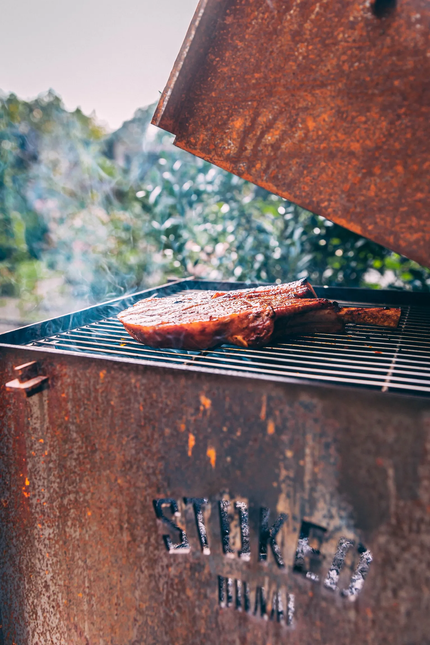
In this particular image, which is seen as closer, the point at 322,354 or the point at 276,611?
the point at 276,611

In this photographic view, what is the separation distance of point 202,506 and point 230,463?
28 cm

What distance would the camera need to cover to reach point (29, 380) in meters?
1.78

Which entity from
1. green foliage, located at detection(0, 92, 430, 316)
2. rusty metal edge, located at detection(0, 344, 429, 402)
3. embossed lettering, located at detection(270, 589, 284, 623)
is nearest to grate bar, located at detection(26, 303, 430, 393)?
rusty metal edge, located at detection(0, 344, 429, 402)

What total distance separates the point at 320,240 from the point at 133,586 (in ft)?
13.7

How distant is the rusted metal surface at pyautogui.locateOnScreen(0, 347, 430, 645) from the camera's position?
1.40 metres

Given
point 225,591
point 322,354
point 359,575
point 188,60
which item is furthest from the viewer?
point 322,354

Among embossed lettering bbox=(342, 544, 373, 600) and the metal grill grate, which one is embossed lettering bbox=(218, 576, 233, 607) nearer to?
embossed lettering bbox=(342, 544, 373, 600)

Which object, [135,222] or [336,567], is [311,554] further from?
[135,222]

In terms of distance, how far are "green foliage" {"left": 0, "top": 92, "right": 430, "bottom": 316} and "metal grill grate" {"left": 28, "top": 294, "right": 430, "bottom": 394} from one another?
253cm

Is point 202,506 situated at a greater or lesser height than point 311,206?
lesser

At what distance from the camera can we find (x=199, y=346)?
2090mm

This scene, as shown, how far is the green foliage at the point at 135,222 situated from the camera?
5.03 metres

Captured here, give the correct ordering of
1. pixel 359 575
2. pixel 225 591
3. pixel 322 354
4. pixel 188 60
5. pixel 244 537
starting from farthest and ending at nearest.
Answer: pixel 244 537
pixel 322 354
pixel 359 575
pixel 225 591
pixel 188 60

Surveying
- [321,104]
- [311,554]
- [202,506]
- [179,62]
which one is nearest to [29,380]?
[202,506]
